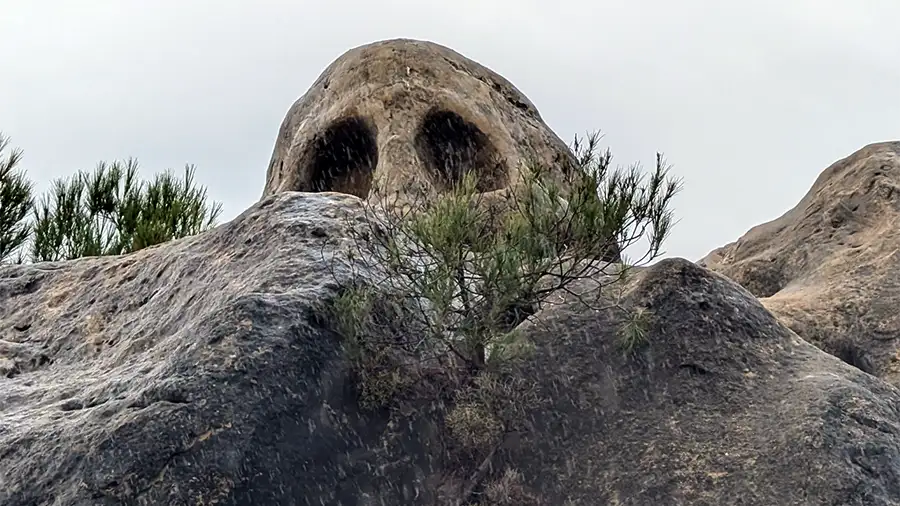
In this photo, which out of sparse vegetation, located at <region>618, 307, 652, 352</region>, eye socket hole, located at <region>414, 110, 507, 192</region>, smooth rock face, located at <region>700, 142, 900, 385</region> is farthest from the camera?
eye socket hole, located at <region>414, 110, 507, 192</region>

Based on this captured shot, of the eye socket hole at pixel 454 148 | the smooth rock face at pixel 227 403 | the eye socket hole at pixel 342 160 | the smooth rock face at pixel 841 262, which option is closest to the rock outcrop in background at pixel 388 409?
the smooth rock face at pixel 227 403

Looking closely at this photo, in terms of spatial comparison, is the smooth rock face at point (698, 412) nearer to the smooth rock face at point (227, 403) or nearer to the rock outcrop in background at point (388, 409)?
the rock outcrop in background at point (388, 409)

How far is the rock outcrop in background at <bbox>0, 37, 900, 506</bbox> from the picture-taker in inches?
215

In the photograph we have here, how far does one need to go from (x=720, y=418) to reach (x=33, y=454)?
325 centimetres

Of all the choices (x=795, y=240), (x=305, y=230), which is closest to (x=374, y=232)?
(x=305, y=230)

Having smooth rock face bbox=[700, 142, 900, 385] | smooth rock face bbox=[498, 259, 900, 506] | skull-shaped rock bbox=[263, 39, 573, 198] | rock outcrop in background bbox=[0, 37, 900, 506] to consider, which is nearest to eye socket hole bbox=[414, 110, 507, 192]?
skull-shaped rock bbox=[263, 39, 573, 198]

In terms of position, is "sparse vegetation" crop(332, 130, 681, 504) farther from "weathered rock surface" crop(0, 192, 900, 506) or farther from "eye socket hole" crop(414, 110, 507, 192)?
"eye socket hole" crop(414, 110, 507, 192)

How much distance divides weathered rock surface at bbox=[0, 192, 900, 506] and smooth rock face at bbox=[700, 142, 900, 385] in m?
2.18

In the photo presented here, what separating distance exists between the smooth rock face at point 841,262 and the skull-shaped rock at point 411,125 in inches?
77.4

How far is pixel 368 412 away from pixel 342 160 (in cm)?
570

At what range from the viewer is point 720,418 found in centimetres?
613

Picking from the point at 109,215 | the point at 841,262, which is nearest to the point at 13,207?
the point at 109,215

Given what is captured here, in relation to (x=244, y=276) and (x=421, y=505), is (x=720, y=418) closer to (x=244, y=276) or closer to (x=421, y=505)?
(x=421, y=505)

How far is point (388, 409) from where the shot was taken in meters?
5.98
